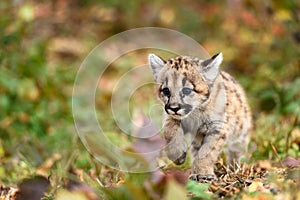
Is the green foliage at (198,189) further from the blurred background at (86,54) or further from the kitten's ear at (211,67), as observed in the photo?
the blurred background at (86,54)

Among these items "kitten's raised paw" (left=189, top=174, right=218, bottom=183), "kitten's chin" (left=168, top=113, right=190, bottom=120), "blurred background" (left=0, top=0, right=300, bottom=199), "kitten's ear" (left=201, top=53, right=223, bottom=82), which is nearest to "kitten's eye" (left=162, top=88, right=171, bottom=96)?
"kitten's chin" (left=168, top=113, right=190, bottom=120)

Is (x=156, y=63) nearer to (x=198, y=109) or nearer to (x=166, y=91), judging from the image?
(x=166, y=91)

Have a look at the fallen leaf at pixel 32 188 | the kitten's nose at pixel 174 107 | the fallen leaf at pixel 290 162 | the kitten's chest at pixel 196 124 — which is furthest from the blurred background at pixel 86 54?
the kitten's nose at pixel 174 107

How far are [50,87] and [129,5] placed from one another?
3.33 m

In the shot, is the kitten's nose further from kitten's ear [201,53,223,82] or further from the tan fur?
kitten's ear [201,53,223,82]

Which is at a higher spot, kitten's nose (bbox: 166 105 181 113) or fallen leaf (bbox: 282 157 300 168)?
kitten's nose (bbox: 166 105 181 113)

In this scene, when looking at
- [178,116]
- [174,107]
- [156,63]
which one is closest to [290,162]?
[178,116]

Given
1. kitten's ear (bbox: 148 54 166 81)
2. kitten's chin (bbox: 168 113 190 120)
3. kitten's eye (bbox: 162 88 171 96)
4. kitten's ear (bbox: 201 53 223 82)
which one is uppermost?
kitten's ear (bbox: 148 54 166 81)

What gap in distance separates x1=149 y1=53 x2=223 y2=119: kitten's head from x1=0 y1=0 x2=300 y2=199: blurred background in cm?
79

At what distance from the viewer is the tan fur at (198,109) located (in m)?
5.22

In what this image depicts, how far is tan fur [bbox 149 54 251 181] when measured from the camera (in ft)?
17.1

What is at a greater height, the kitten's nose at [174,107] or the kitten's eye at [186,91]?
the kitten's eye at [186,91]

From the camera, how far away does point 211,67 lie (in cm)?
532

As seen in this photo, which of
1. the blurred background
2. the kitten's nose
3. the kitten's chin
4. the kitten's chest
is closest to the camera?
the kitten's nose
